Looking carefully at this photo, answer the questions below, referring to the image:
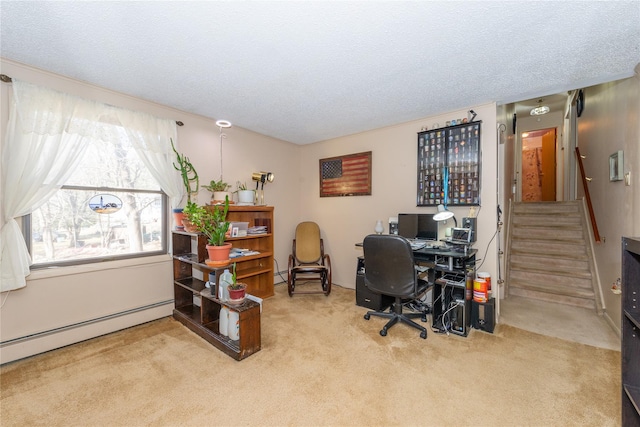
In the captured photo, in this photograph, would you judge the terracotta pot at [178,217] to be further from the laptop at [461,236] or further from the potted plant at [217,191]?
the laptop at [461,236]

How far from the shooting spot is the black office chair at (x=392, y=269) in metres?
2.30

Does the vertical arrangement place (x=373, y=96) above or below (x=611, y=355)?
above

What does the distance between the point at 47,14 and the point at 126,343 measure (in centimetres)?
250

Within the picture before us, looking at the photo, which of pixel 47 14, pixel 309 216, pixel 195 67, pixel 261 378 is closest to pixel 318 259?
pixel 309 216

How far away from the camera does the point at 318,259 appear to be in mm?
3982

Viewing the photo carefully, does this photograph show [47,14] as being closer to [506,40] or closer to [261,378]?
[261,378]

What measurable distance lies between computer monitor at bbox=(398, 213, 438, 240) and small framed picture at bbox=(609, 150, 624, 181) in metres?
1.72

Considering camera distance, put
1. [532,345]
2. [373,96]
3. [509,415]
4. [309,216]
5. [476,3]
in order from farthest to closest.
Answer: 1. [309,216]
2. [373,96]
3. [532,345]
4. [509,415]
5. [476,3]

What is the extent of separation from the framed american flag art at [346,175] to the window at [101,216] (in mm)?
2314

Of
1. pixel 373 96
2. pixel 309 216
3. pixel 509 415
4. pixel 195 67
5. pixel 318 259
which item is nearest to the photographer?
pixel 509 415


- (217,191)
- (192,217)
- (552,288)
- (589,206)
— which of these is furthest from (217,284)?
(589,206)

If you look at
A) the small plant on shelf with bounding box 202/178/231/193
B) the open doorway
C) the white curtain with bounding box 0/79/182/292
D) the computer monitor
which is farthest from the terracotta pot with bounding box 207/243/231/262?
the open doorway

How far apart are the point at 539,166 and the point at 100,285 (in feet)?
29.3

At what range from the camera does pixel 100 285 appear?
2455mm
